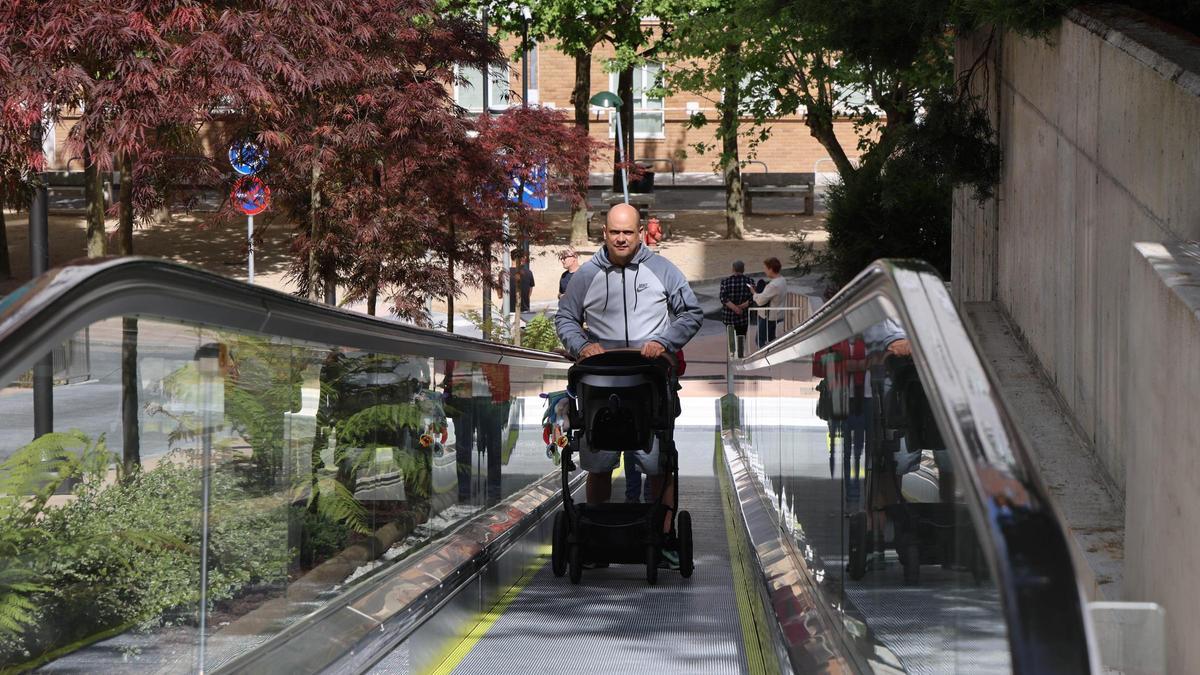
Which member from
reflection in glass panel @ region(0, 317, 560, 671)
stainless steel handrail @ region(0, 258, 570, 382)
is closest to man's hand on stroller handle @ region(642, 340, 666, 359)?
reflection in glass panel @ region(0, 317, 560, 671)

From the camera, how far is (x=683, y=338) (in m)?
7.80

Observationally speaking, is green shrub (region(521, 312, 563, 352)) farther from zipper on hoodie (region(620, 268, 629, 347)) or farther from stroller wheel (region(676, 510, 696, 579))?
stroller wheel (region(676, 510, 696, 579))

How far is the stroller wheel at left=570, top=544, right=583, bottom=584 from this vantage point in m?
7.86

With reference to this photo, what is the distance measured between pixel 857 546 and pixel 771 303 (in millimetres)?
18851

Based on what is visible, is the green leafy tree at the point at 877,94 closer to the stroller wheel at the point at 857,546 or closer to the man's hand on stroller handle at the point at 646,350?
the man's hand on stroller handle at the point at 646,350

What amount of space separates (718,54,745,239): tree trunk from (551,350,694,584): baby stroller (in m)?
18.5

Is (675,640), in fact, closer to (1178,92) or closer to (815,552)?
(815,552)

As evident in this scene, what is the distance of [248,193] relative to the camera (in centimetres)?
1278

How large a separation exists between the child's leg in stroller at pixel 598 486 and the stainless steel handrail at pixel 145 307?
3.17 metres

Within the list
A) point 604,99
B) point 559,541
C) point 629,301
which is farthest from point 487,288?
point 604,99

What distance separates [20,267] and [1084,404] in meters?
32.8

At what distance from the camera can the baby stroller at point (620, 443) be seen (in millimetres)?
7562

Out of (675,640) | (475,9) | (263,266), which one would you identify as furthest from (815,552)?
Answer: (263,266)

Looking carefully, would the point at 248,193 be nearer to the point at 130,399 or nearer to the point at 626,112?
the point at 130,399
